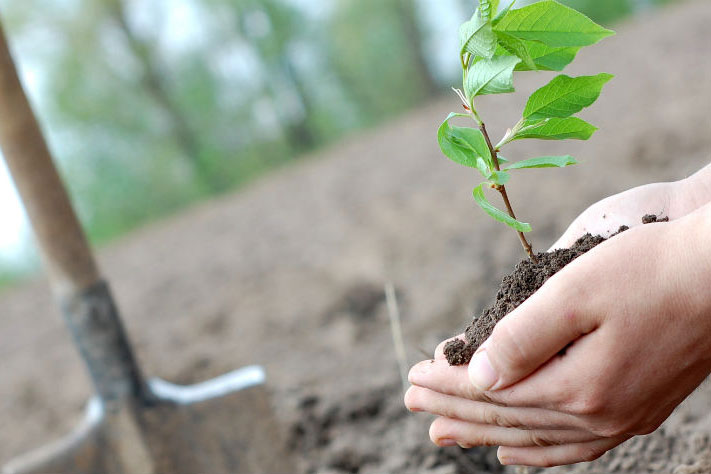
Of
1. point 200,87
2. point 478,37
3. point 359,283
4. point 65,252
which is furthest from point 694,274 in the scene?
point 200,87

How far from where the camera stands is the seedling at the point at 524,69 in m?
0.82

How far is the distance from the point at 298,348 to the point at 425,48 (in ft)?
22.6

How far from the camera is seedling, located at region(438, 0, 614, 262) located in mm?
821

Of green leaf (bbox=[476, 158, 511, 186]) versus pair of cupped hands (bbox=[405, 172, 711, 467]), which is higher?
green leaf (bbox=[476, 158, 511, 186])

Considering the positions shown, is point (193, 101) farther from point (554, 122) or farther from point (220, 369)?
point (554, 122)

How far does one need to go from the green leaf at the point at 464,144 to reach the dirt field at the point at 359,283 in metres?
0.56

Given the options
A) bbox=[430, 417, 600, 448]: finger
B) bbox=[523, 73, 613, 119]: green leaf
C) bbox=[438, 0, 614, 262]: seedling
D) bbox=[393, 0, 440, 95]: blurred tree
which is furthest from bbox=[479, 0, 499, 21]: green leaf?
bbox=[393, 0, 440, 95]: blurred tree

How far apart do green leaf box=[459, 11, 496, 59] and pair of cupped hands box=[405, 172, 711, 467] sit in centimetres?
26

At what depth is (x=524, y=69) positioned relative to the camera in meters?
0.88

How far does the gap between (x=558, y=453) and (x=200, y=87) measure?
24.3 ft

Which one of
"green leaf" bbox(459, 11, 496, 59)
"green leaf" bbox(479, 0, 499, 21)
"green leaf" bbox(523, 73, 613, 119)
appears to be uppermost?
"green leaf" bbox(479, 0, 499, 21)

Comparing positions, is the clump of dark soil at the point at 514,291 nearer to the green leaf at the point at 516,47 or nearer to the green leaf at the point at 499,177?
the green leaf at the point at 499,177

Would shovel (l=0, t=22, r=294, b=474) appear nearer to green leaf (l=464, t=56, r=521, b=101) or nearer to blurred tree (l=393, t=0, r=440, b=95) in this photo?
green leaf (l=464, t=56, r=521, b=101)

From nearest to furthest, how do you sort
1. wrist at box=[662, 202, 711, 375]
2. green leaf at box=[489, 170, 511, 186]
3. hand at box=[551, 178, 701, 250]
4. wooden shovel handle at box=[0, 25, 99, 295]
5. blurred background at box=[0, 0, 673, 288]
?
wrist at box=[662, 202, 711, 375] → green leaf at box=[489, 170, 511, 186] → hand at box=[551, 178, 701, 250] → wooden shovel handle at box=[0, 25, 99, 295] → blurred background at box=[0, 0, 673, 288]
